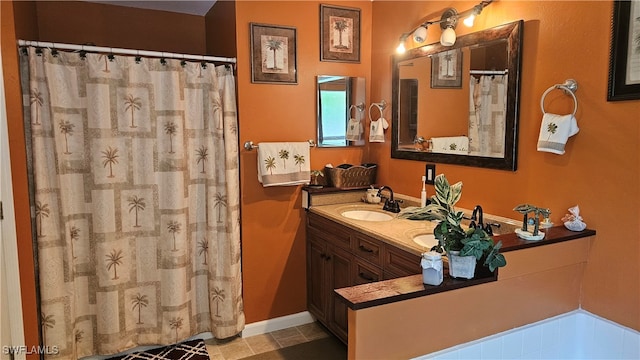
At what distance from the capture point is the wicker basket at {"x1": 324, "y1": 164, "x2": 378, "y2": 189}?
119 inches

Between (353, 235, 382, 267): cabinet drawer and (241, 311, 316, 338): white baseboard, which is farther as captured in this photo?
(241, 311, 316, 338): white baseboard

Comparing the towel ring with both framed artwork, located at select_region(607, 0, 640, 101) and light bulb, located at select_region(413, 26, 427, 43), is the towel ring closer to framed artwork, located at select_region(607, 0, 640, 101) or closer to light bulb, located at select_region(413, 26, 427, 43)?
framed artwork, located at select_region(607, 0, 640, 101)

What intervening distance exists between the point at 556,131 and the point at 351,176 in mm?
1467

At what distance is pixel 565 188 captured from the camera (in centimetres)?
190

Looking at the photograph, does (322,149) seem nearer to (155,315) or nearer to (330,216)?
(330,216)

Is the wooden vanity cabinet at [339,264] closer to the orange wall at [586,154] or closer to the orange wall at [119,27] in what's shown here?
the orange wall at [586,154]

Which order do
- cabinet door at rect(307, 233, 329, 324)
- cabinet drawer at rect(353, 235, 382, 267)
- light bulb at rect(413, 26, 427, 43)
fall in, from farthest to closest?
cabinet door at rect(307, 233, 329, 324) < light bulb at rect(413, 26, 427, 43) < cabinet drawer at rect(353, 235, 382, 267)

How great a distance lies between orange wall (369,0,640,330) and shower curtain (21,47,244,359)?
1731 mm

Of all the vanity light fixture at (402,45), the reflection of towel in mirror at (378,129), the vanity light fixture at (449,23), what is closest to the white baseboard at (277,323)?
the reflection of towel in mirror at (378,129)

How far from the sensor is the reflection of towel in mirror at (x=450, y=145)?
2402 millimetres

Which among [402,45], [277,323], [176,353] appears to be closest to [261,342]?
[277,323]

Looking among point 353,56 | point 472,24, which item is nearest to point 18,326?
point 353,56

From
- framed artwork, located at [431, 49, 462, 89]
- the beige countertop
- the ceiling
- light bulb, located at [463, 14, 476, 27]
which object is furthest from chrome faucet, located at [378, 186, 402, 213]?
the ceiling

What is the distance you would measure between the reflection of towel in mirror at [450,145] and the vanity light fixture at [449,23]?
54 cm
